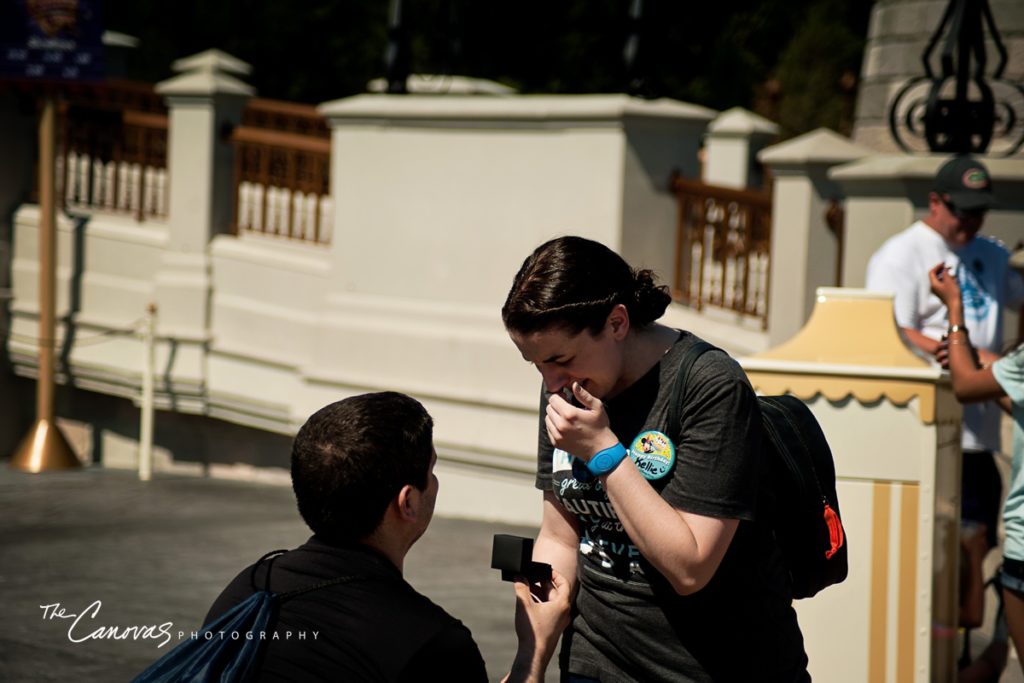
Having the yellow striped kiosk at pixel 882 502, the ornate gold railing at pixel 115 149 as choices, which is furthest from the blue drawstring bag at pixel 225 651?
the ornate gold railing at pixel 115 149

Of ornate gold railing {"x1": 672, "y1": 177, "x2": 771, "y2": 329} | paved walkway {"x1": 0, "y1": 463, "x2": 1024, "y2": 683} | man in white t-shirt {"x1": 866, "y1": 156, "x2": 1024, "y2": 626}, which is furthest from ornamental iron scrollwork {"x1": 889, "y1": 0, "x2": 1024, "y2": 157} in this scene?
paved walkway {"x1": 0, "y1": 463, "x2": 1024, "y2": 683}

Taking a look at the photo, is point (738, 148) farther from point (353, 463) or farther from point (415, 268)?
point (353, 463)

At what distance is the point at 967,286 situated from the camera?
5.74m

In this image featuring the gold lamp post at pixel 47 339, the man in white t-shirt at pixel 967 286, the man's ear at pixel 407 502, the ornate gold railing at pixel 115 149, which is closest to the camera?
the man's ear at pixel 407 502

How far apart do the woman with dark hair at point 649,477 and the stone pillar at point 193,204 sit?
8.20 meters

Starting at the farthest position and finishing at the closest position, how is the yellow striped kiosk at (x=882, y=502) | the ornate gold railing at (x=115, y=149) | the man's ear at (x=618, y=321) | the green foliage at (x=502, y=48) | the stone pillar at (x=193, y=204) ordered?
Result: the green foliage at (x=502, y=48) → the ornate gold railing at (x=115, y=149) → the stone pillar at (x=193, y=204) → the yellow striped kiosk at (x=882, y=502) → the man's ear at (x=618, y=321)

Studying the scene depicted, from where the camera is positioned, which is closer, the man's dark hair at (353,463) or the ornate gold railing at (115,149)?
the man's dark hair at (353,463)

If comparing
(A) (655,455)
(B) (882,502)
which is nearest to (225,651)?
(A) (655,455)

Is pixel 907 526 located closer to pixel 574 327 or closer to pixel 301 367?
pixel 574 327

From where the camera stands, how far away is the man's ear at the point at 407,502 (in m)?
2.71

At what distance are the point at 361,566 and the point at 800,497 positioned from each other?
87 centimetres

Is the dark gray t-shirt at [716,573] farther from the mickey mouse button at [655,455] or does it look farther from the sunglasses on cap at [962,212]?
the sunglasses on cap at [962,212]

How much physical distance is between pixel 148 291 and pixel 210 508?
266cm

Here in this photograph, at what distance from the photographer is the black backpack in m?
2.91
